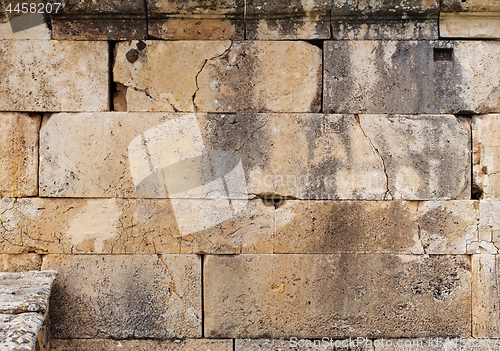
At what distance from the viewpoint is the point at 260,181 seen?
268cm

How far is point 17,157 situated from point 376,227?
302 cm

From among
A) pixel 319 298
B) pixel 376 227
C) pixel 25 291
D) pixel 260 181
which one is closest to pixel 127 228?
pixel 25 291

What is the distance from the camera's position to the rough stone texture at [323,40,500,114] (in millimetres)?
2682

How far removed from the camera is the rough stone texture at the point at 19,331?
2.00 meters

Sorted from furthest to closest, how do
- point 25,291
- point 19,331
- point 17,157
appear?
1. point 17,157
2. point 25,291
3. point 19,331

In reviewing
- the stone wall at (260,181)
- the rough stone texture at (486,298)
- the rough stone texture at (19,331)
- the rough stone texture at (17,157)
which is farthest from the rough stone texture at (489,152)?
the rough stone texture at (17,157)

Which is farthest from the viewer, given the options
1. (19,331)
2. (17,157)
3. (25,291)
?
(17,157)

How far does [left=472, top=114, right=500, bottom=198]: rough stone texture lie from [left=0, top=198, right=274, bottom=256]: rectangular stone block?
1.80 meters

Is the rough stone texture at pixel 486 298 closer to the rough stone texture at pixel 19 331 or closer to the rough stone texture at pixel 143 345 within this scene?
the rough stone texture at pixel 143 345

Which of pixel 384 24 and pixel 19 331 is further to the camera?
pixel 384 24

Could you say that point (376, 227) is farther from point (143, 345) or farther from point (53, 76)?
point (53, 76)

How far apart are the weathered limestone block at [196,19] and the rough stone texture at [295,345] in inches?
100

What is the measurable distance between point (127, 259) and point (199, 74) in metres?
1.65

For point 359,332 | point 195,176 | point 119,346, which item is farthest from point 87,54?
point 359,332
